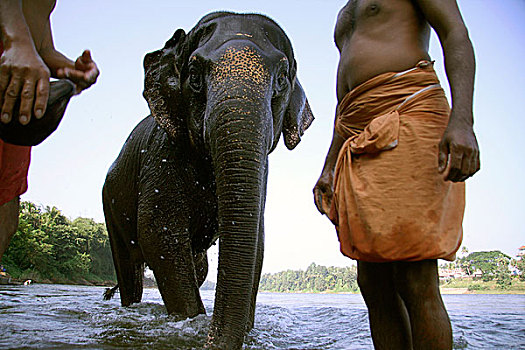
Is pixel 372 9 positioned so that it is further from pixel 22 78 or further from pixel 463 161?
pixel 22 78

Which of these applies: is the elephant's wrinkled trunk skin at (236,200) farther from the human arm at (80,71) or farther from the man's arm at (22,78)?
the man's arm at (22,78)

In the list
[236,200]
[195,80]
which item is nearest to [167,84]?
[195,80]

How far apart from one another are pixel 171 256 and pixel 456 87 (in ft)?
8.36

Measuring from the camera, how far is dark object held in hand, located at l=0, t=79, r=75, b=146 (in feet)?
5.64

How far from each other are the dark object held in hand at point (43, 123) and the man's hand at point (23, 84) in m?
0.05

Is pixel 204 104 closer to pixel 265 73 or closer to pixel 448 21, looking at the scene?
Answer: pixel 265 73

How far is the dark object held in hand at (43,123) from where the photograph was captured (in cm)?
172

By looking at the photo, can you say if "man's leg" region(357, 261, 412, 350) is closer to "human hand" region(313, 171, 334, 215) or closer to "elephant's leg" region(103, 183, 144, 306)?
"human hand" region(313, 171, 334, 215)

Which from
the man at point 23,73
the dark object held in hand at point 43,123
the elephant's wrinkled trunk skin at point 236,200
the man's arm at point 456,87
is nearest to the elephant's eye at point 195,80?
the elephant's wrinkled trunk skin at point 236,200

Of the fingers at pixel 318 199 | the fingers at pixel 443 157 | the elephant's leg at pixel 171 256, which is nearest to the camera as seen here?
the fingers at pixel 443 157

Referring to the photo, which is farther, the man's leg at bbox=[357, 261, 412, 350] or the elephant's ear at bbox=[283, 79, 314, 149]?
the elephant's ear at bbox=[283, 79, 314, 149]

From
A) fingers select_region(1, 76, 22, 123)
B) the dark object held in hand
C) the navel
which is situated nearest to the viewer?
fingers select_region(1, 76, 22, 123)

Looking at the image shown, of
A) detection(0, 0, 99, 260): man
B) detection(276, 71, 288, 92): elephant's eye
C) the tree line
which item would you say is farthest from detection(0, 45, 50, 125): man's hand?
the tree line

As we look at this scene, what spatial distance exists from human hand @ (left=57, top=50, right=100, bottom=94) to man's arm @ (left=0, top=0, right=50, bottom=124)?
332 millimetres
